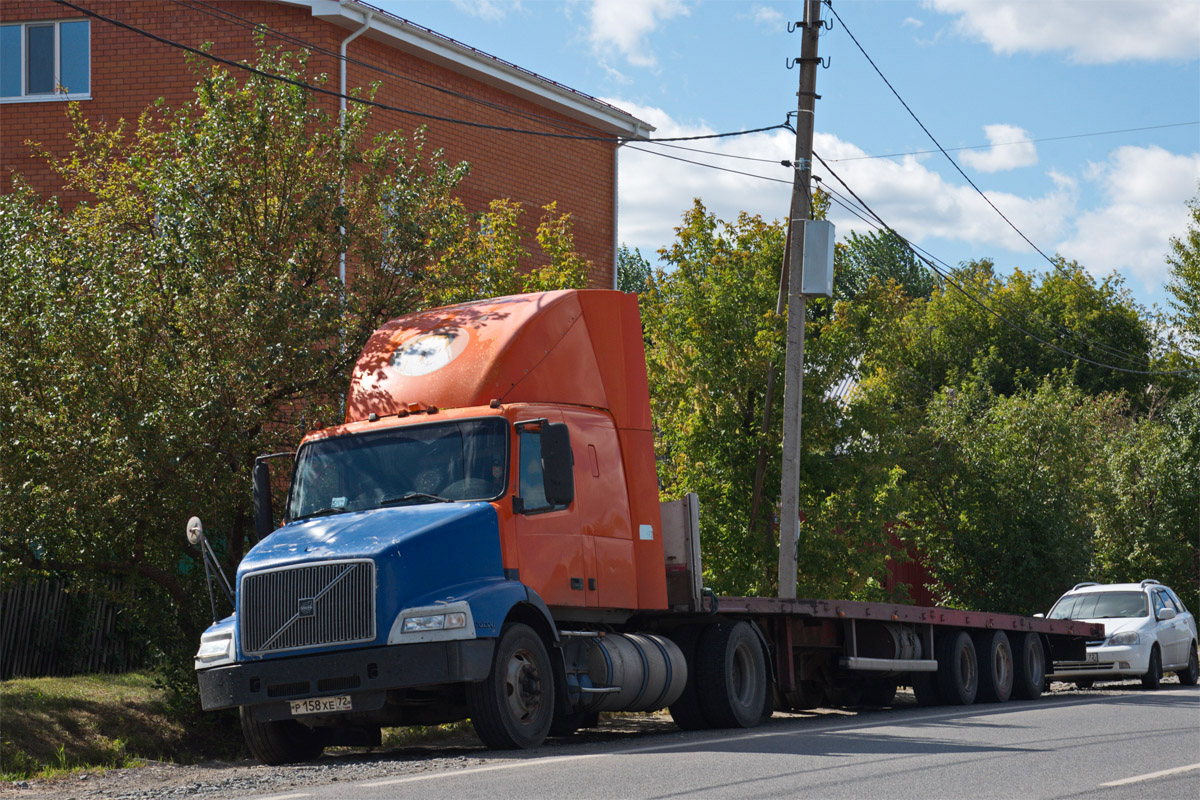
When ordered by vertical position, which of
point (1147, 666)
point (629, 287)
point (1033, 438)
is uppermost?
point (629, 287)

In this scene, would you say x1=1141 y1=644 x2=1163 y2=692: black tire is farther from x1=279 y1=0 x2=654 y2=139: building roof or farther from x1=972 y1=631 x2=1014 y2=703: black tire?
x1=279 y1=0 x2=654 y2=139: building roof

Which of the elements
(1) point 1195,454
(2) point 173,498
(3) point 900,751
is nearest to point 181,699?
(2) point 173,498

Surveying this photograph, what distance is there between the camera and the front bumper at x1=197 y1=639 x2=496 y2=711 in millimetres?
9953

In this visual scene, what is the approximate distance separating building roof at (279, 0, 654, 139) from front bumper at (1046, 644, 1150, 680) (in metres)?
15.5

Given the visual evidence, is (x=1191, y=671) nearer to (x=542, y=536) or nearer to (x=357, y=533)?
(x=542, y=536)

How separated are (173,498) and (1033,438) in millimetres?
21297

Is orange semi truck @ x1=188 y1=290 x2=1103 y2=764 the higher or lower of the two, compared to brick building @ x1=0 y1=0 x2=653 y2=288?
lower

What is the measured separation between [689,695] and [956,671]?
19.0ft

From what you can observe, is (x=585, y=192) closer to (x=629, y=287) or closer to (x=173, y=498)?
(x=173, y=498)

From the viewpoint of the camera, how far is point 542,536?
11.4 meters

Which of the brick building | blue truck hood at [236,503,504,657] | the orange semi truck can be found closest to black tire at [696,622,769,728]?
the orange semi truck

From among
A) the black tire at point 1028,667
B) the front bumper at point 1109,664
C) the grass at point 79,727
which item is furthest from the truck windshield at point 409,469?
the front bumper at point 1109,664

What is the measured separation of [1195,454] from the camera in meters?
35.9

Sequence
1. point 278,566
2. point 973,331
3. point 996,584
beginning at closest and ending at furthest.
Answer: point 278,566
point 996,584
point 973,331
